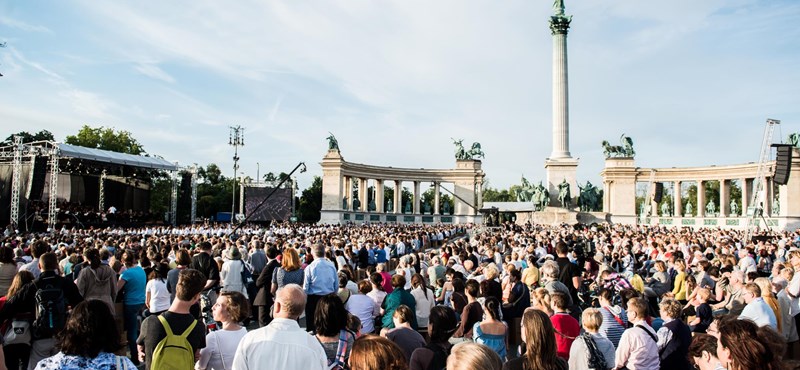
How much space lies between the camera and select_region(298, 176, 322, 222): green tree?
3000 inches

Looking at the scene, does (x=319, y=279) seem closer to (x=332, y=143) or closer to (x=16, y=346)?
(x=16, y=346)

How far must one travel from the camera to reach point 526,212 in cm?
5294

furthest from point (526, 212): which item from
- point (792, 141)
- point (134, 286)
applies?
point (134, 286)

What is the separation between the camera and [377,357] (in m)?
3.00

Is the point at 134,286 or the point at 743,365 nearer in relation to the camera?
the point at 743,365

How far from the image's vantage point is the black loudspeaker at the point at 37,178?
29.3 meters

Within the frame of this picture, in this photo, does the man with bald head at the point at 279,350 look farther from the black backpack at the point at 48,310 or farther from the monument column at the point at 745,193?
the monument column at the point at 745,193

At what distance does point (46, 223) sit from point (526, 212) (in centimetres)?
3850

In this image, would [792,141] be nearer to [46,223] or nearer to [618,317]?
[618,317]

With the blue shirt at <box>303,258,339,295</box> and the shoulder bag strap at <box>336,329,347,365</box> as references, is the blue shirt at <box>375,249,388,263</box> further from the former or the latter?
the shoulder bag strap at <box>336,329,347,365</box>

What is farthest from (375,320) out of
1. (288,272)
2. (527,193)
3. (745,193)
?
(745,193)

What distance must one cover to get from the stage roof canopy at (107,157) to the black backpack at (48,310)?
29.4 m

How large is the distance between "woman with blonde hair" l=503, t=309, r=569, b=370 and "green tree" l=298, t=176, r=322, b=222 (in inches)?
2851

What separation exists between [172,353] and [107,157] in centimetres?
3554
